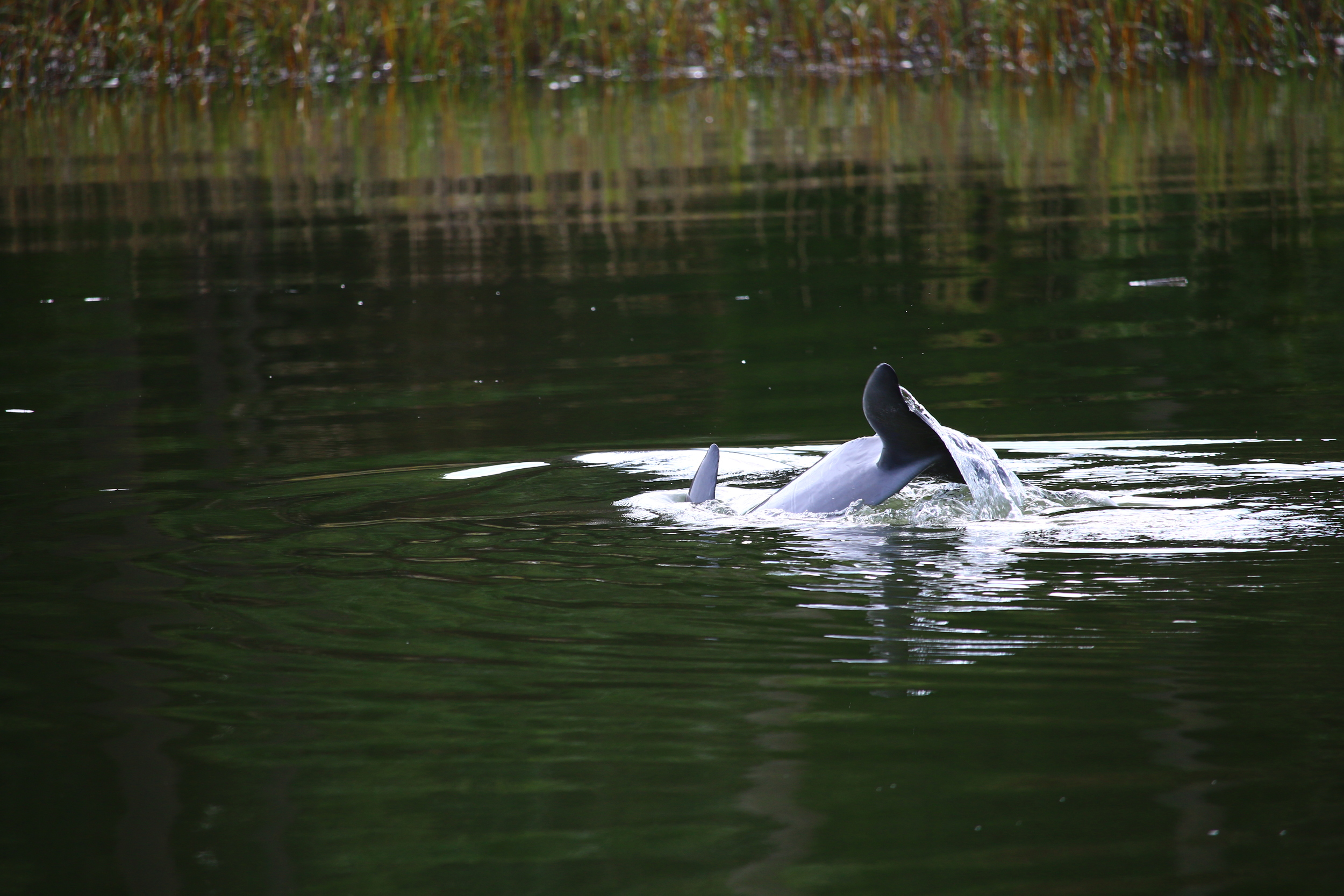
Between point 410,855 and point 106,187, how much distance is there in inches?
600

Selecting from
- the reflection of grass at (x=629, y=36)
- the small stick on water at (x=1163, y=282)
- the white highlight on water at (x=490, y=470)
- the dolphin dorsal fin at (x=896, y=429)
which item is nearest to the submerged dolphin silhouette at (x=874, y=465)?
the dolphin dorsal fin at (x=896, y=429)

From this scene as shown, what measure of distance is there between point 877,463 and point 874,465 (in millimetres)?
16

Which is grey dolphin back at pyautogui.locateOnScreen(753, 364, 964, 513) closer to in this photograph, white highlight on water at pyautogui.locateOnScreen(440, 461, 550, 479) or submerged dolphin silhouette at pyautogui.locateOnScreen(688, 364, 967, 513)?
submerged dolphin silhouette at pyautogui.locateOnScreen(688, 364, 967, 513)

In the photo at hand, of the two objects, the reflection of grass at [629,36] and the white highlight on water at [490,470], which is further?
the reflection of grass at [629,36]

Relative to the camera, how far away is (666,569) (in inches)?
198

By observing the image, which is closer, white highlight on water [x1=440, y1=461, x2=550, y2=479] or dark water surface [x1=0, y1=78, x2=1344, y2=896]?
dark water surface [x1=0, y1=78, x2=1344, y2=896]

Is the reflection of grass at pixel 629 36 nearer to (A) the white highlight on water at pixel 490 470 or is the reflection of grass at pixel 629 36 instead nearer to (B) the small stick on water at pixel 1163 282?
(B) the small stick on water at pixel 1163 282

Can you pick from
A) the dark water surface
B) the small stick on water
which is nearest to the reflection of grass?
the dark water surface

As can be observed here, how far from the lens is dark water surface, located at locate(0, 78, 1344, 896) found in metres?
3.24

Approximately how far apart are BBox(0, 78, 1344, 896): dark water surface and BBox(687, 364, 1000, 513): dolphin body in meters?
0.12

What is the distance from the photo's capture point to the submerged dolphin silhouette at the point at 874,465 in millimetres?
5195

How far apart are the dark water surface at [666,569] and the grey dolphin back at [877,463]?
0.37ft

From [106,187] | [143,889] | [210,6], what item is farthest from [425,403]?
[210,6]

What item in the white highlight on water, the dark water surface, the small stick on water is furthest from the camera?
the small stick on water
